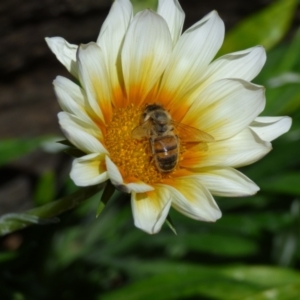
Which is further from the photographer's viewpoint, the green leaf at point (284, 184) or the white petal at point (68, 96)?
the green leaf at point (284, 184)

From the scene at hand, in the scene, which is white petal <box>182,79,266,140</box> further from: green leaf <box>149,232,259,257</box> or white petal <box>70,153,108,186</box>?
green leaf <box>149,232,259,257</box>

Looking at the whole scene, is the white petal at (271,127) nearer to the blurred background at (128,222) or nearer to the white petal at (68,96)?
the white petal at (68,96)

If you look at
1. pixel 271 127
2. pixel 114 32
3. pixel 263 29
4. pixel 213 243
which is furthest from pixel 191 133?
pixel 263 29

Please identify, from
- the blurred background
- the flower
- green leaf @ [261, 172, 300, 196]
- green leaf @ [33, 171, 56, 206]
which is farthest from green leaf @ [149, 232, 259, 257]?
the flower

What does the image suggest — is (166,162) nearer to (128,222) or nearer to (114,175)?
(114,175)

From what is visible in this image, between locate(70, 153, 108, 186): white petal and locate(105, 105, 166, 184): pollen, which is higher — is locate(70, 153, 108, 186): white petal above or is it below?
above

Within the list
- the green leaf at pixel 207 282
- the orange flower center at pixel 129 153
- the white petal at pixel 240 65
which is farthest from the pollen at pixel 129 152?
the green leaf at pixel 207 282
